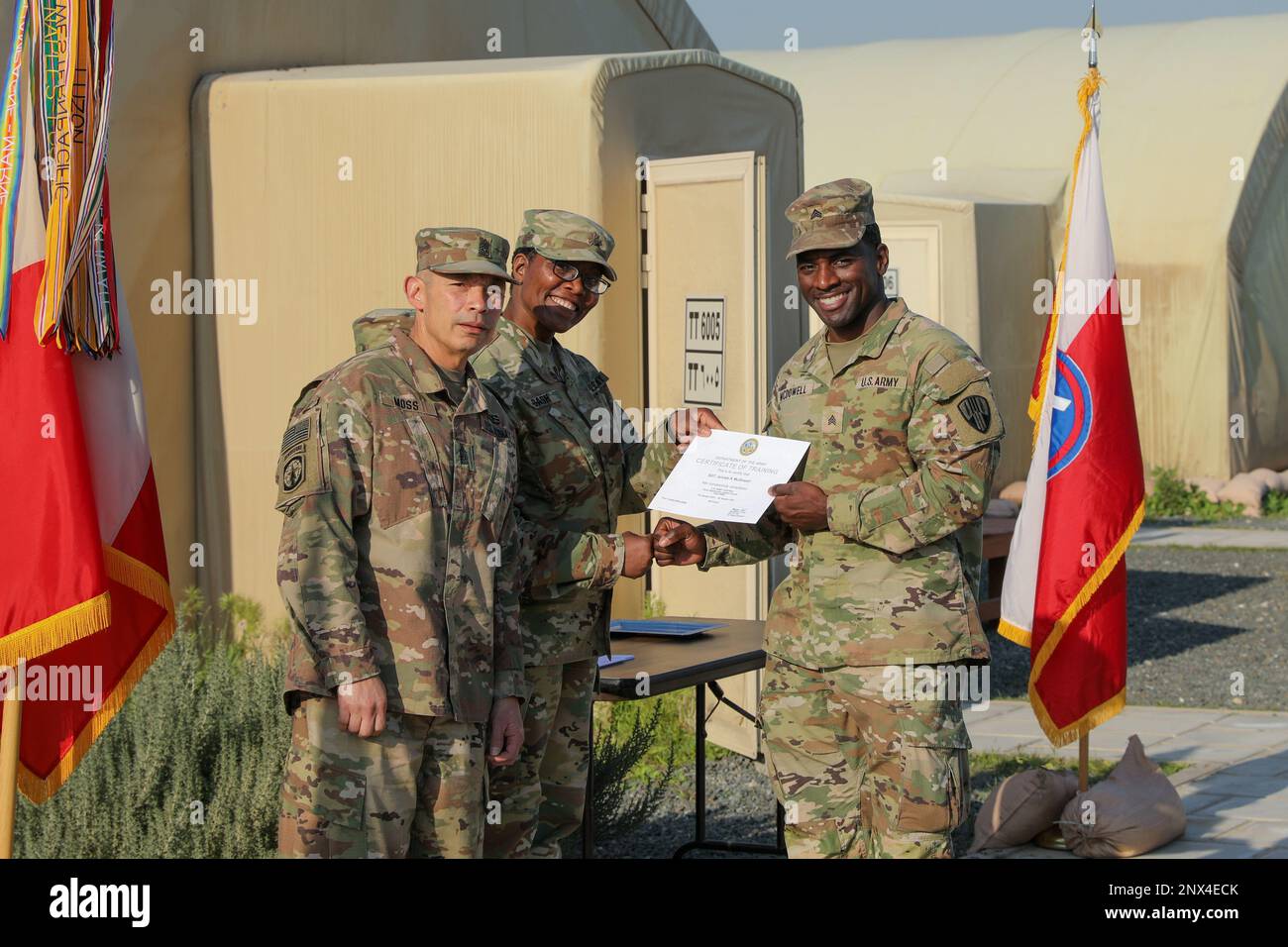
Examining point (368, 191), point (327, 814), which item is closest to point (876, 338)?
point (327, 814)

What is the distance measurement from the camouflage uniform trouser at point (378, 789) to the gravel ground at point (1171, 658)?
3.69 ft

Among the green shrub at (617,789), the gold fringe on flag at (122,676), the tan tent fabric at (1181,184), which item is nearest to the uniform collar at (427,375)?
the gold fringe on flag at (122,676)

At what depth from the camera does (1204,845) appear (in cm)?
630

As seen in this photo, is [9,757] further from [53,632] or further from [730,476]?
[730,476]

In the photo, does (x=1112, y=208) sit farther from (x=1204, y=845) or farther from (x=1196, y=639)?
(x=1204, y=845)

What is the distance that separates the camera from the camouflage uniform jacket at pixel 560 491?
14.5 feet

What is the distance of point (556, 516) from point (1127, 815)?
2.82 meters

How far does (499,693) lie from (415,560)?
1.49ft

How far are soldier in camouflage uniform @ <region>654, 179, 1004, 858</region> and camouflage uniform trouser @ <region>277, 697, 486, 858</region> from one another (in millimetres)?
974

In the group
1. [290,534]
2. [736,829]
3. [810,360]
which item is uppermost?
[810,360]

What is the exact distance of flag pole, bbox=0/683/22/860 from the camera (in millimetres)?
4297

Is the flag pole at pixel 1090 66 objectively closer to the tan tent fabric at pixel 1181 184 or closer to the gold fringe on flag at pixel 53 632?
the gold fringe on flag at pixel 53 632

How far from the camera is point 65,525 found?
14.8 ft

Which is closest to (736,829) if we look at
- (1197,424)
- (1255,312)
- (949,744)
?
(949,744)
